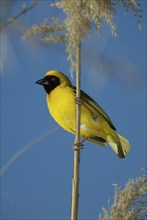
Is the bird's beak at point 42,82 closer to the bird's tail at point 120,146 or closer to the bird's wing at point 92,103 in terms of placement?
the bird's wing at point 92,103

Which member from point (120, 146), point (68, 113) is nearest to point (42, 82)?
point (68, 113)

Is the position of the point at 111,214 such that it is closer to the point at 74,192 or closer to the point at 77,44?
the point at 74,192

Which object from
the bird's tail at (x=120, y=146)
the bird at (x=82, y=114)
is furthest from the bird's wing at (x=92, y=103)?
the bird's tail at (x=120, y=146)

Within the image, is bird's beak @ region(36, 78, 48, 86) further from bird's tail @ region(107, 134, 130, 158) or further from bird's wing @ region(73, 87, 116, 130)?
bird's tail @ region(107, 134, 130, 158)

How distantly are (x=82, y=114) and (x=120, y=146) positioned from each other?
0.27 metres

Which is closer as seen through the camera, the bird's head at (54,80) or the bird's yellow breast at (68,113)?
the bird's yellow breast at (68,113)

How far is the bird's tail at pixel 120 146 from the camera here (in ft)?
5.67

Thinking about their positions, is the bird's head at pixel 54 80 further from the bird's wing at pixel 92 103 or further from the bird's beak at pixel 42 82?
the bird's wing at pixel 92 103

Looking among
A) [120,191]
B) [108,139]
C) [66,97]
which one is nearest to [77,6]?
[66,97]

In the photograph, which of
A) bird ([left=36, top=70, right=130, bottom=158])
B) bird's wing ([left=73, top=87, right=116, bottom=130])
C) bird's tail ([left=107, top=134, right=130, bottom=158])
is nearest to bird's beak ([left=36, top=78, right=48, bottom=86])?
bird ([left=36, top=70, right=130, bottom=158])

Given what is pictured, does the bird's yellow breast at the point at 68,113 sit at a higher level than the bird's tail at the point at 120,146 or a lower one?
higher

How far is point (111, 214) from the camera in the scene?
1.22m

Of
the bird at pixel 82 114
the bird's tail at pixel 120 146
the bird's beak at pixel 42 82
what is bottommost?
the bird's tail at pixel 120 146

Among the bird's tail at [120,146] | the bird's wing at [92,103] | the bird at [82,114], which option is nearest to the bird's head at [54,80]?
the bird at [82,114]
